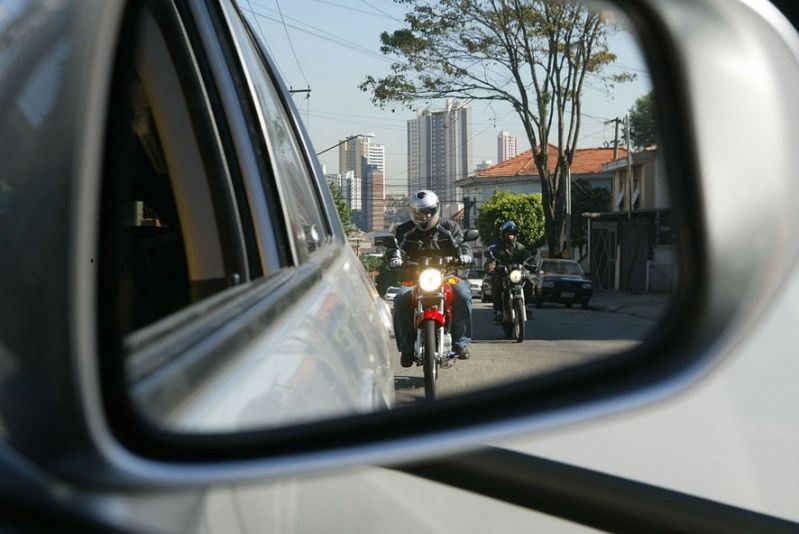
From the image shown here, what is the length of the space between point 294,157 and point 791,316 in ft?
4.83

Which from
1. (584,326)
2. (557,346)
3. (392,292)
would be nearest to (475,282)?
(392,292)

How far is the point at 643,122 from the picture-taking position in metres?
1.51

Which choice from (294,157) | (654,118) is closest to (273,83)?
(294,157)

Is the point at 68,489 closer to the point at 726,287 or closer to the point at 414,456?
the point at 414,456

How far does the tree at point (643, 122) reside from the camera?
4.69ft

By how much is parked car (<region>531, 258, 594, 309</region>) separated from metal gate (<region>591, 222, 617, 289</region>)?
30 mm

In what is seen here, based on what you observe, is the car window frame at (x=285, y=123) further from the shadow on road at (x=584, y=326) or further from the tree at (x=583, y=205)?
the tree at (x=583, y=205)

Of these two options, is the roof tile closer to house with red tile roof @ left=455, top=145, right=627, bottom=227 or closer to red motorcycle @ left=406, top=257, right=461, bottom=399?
house with red tile roof @ left=455, top=145, right=627, bottom=227

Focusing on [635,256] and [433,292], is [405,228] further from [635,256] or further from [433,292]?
[635,256]

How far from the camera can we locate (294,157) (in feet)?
8.71

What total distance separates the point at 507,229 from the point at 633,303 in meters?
1.44

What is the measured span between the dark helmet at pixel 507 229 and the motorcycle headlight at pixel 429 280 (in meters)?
3.33

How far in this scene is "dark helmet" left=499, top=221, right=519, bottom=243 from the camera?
9.43 feet

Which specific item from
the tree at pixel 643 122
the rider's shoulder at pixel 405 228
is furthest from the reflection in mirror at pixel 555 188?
the rider's shoulder at pixel 405 228
